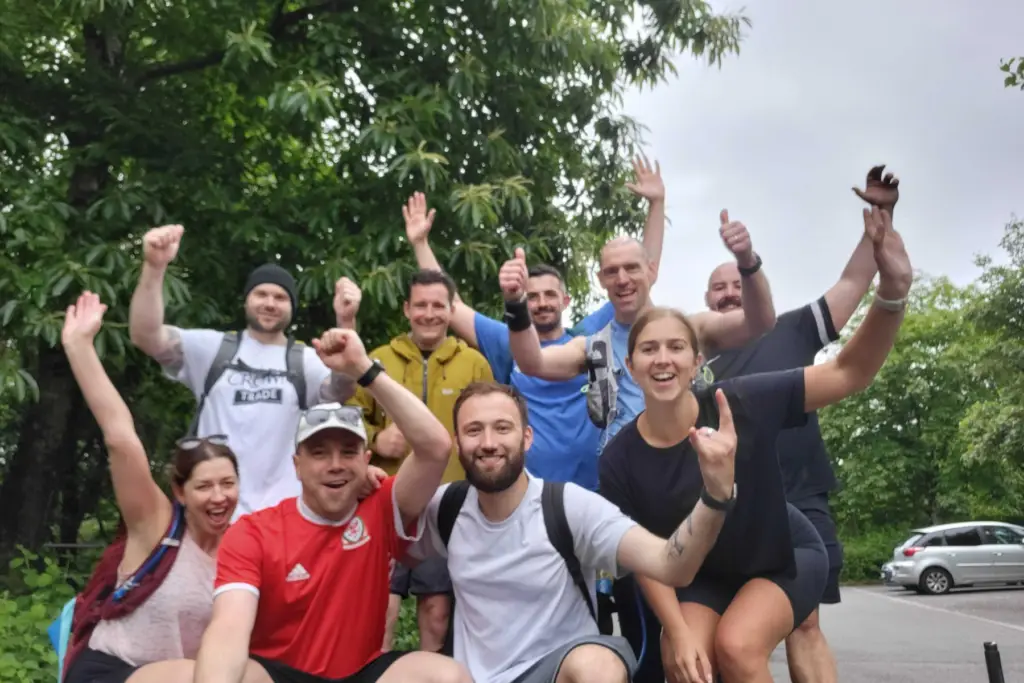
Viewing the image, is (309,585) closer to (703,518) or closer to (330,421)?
(330,421)

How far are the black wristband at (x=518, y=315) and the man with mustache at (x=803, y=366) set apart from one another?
34.1 inches

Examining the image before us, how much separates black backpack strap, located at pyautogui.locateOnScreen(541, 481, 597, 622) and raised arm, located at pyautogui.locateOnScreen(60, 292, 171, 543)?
55.7 inches

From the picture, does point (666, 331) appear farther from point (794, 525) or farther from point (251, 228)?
point (251, 228)

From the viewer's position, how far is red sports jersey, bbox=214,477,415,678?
346 centimetres

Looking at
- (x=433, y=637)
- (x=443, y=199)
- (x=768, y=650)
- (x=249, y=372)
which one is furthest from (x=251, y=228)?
(x=768, y=650)

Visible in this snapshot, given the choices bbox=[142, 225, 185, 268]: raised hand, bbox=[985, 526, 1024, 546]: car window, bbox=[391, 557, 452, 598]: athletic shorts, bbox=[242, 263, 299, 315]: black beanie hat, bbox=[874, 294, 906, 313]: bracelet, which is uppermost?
bbox=[142, 225, 185, 268]: raised hand

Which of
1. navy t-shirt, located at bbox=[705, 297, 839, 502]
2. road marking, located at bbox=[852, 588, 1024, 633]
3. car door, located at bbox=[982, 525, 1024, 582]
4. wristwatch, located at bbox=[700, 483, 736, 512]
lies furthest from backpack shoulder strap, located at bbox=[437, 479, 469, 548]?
car door, located at bbox=[982, 525, 1024, 582]

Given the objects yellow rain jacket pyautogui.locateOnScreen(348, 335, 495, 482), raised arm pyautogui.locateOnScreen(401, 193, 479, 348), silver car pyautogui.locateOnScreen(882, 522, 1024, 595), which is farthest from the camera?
silver car pyautogui.locateOnScreen(882, 522, 1024, 595)

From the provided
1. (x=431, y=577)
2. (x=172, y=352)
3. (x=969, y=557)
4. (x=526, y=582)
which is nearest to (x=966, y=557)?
(x=969, y=557)

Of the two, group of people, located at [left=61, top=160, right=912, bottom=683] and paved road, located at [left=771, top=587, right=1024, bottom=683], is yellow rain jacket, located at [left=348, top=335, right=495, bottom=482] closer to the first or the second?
group of people, located at [left=61, top=160, right=912, bottom=683]

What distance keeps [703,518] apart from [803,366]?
159cm

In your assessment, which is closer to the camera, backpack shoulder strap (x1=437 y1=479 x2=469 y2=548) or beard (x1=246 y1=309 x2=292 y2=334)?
backpack shoulder strap (x1=437 y1=479 x2=469 y2=548)

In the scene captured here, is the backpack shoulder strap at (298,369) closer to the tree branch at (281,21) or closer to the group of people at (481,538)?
the group of people at (481,538)

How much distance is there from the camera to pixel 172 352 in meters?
4.62
